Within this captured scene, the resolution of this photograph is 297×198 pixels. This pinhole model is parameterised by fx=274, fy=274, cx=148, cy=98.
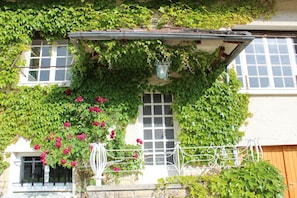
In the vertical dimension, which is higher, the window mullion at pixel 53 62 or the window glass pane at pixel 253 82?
the window mullion at pixel 53 62

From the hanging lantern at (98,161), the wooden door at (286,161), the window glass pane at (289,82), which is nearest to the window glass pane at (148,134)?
the hanging lantern at (98,161)

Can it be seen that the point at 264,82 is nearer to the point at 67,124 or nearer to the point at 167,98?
the point at 167,98

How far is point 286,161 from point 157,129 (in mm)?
3897

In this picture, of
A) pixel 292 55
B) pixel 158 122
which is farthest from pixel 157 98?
pixel 292 55

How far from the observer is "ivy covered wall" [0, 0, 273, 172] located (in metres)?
7.55

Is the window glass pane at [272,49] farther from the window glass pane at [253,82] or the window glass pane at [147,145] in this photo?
the window glass pane at [147,145]

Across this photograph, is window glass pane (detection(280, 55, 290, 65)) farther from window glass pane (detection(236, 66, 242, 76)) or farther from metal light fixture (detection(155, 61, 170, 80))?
metal light fixture (detection(155, 61, 170, 80))

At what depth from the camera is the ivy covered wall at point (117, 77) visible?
7551 mm

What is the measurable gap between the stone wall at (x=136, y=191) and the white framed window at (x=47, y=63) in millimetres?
3805

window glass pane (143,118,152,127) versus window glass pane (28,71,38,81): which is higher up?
window glass pane (28,71,38,81)

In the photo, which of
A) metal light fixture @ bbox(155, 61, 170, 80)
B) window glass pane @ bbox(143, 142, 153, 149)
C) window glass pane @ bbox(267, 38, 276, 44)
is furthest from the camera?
window glass pane @ bbox(267, 38, 276, 44)

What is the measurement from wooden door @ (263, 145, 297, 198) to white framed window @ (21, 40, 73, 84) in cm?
640

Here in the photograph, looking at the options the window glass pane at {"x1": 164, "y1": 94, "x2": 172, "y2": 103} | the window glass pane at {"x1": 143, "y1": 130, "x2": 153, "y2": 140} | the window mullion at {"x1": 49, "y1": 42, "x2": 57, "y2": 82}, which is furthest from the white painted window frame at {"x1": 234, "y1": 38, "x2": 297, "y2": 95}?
the window mullion at {"x1": 49, "y1": 42, "x2": 57, "y2": 82}

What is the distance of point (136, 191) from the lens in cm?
557
